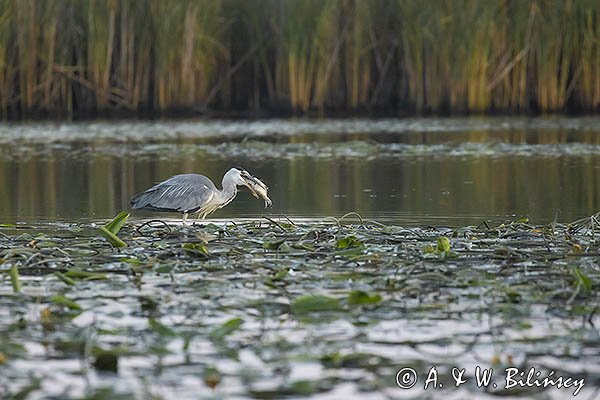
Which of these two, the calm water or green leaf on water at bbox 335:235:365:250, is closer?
green leaf on water at bbox 335:235:365:250

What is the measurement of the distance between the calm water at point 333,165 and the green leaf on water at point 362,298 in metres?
3.14

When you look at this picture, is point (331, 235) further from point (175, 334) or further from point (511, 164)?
point (511, 164)

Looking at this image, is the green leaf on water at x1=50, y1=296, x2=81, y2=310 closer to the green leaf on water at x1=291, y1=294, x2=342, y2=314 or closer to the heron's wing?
the green leaf on water at x1=291, y1=294, x2=342, y2=314

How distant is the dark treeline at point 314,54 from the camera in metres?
17.8

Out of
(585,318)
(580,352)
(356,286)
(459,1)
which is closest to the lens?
(580,352)

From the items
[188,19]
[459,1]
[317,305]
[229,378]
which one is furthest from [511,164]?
[229,378]

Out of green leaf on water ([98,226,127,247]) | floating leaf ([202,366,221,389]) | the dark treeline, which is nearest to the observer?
floating leaf ([202,366,221,389])

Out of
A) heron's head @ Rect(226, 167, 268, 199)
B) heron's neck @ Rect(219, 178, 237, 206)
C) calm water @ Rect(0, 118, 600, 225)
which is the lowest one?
calm water @ Rect(0, 118, 600, 225)

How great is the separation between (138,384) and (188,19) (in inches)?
574

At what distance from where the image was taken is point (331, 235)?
6.84 m

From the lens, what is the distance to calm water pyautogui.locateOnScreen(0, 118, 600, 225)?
9.30 metres

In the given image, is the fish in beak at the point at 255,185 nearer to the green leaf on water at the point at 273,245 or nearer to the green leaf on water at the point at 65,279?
the green leaf on water at the point at 273,245

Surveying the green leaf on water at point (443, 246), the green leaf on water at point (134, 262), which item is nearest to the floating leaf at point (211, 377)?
the green leaf on water at point (134, 262)

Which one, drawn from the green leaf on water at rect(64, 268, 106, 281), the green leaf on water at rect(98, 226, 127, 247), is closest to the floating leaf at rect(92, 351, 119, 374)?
the green leaf on water at rect(64, 268, 106, 281)
